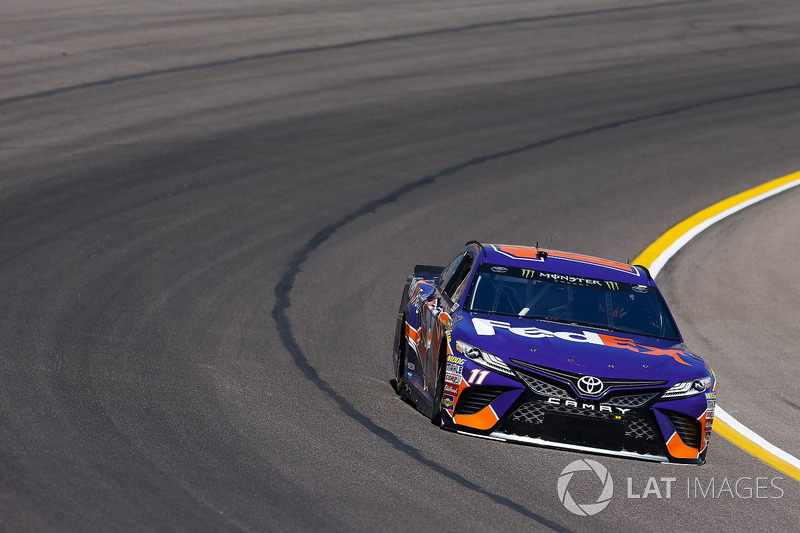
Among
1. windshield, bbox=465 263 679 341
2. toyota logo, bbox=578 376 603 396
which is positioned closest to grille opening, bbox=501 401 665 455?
toyota logo, bbox=578 376 603 396

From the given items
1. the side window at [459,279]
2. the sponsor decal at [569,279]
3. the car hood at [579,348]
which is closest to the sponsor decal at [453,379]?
the car hood at [579,348]

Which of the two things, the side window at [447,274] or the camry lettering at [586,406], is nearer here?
the camry lettering at [586,406]

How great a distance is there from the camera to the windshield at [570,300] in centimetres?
946

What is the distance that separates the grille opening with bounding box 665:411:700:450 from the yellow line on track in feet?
2.59

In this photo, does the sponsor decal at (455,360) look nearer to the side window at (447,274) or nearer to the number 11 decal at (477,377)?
the number 11 decal at (477,377)

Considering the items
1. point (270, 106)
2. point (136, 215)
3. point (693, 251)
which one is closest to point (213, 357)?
point (136, 215)

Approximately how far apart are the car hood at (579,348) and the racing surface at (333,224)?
2.20 ft

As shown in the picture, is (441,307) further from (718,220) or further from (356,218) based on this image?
(718,220)

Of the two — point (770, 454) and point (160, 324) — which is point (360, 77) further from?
point (770, 454)

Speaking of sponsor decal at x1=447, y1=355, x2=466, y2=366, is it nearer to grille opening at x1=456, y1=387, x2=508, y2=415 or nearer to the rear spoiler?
grille opening at x1=456, y1=387, x2=508, y2=415

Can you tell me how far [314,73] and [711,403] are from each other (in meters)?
15.6

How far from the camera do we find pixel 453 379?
8.43 metres

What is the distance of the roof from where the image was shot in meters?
10.1

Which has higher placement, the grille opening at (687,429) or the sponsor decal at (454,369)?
the sponsor decal at (454,369)
